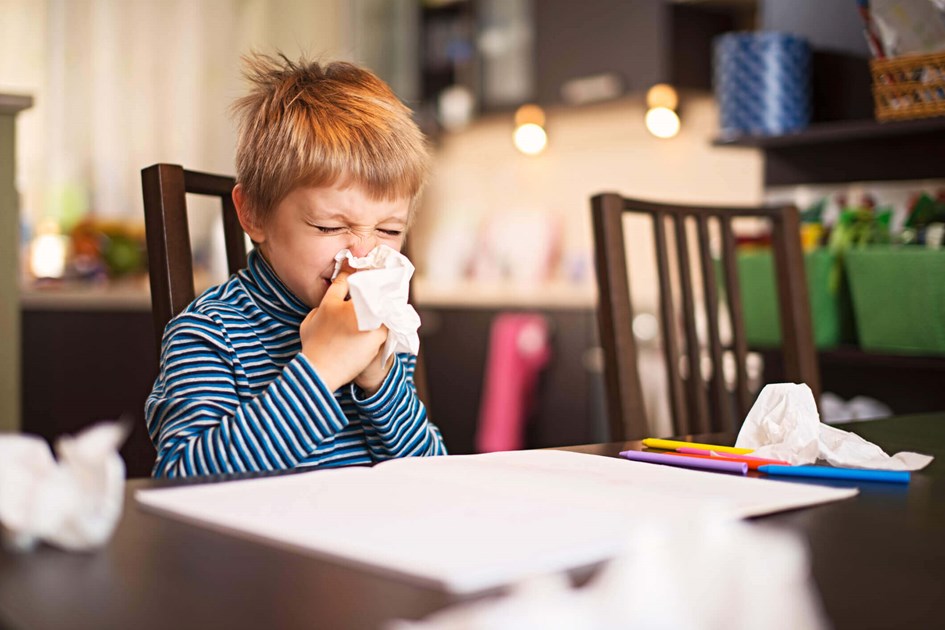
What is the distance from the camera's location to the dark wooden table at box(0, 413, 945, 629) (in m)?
0.47

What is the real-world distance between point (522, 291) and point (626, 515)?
3.01m

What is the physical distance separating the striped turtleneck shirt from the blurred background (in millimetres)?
2146

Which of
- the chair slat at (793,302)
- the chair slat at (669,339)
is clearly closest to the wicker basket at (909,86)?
the chair slat at (793,302)

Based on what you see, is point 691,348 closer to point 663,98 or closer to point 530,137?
point 663,98

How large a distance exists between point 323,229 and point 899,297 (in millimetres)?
1408

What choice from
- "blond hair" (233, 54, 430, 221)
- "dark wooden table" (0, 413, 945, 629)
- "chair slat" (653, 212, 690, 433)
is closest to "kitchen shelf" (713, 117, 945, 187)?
"chair slat" (653, 212, 690, 433)

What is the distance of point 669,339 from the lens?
1455 millimetres

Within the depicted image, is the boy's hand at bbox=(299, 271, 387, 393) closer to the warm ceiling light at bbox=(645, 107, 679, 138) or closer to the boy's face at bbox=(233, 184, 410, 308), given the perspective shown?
the boy's face at bbox=(233, 184, 410, 308)

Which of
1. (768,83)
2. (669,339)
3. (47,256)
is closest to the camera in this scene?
(669,339)

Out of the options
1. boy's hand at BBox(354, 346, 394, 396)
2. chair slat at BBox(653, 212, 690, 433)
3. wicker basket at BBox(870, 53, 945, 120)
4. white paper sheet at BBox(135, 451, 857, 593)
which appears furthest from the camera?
wicker basket at BBox(870, 53, 945, 120)

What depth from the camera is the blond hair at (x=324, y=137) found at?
1130mm

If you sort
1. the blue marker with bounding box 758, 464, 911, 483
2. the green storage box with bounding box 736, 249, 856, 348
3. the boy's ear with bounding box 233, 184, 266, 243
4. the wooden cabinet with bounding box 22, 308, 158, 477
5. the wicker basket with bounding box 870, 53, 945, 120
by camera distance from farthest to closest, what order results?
the wooden cabinet with bounding box 22, 308, 158, 477 → the green storage box with bounding box 736, 249, 856, 348 → the wicker basket with bounding box 870, 53, 945, 120 → the boy's ear with bounding box 233, 184, 266, 243 → the blue marker with bounding box 758, 464, 911, 483

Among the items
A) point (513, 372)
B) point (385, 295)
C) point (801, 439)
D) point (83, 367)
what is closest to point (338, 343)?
point (385, 295)

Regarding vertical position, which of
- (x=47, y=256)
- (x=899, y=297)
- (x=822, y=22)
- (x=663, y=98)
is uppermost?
(x=663, y=98)
